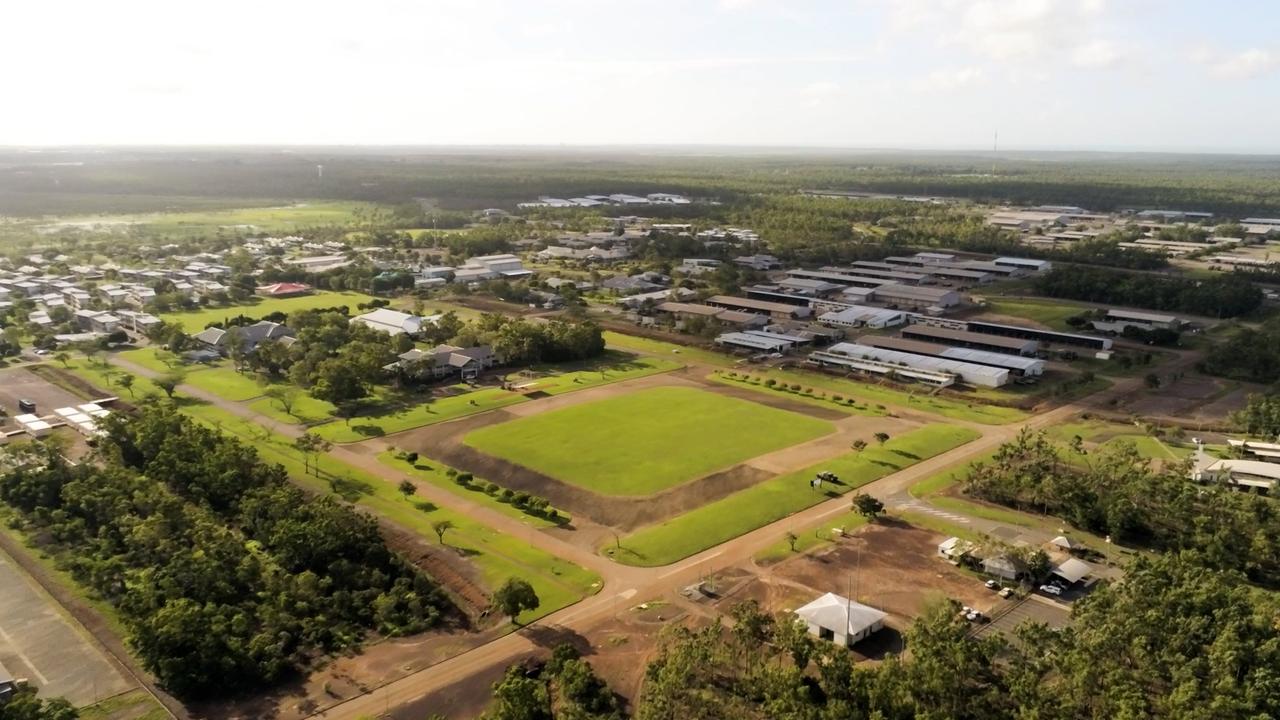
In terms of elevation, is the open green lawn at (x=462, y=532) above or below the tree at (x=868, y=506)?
below

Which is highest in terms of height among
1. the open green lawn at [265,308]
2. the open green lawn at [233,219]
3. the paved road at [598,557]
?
the open green lawn at [233,219]

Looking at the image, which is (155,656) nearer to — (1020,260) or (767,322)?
(767,322)

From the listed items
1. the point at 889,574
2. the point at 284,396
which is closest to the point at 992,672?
the point at 889,574

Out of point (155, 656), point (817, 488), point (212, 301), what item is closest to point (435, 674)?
point (155, 656)

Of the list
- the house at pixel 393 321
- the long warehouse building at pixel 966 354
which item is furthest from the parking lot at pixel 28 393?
the long warehouse building at pixel 966 354

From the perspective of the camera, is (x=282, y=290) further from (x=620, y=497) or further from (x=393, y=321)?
(x=620, y=497)

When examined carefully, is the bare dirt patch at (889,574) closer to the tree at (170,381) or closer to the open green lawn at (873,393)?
the open green lawn at (873,393)
